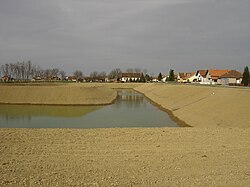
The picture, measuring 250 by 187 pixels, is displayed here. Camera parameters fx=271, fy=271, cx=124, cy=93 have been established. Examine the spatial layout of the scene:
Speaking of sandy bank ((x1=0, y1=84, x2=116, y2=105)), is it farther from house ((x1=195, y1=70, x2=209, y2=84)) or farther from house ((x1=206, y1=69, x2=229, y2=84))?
house ((x1=195, y1=70, x2=209, y2=84))

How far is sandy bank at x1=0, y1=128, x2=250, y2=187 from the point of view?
6.71m

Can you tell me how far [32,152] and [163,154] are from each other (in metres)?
4.55

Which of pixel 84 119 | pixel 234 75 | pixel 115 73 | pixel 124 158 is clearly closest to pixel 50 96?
pixel 84 119

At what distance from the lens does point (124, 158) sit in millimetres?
8891

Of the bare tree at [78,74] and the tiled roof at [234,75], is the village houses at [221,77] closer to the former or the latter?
the tiled roof at [234,75]

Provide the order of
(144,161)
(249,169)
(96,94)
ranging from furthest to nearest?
(96,94) < (144,161) < (249,169)

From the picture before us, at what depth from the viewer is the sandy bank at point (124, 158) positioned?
6707 millimetres

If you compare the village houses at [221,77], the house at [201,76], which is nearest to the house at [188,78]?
the house at [201,76]

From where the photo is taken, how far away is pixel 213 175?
716cm

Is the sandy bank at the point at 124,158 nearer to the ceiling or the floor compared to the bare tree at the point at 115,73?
nearer to the floor

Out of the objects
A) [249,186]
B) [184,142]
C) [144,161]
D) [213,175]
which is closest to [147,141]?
[184,142]

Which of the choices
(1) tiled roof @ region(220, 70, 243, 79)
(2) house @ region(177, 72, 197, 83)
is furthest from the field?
(2) house @ region(177, 72, 197, 83)

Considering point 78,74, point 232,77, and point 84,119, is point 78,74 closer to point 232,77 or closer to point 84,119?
point 232,77

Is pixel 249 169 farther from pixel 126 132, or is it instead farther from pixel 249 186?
pixel 126 132
